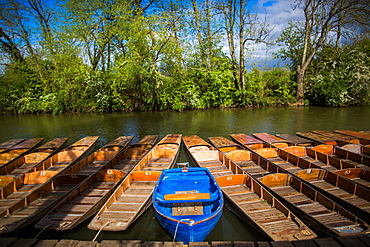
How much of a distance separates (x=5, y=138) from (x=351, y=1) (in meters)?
32.8

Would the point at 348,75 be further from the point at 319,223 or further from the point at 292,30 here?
the point at 319,223

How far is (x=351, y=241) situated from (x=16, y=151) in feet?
42.0

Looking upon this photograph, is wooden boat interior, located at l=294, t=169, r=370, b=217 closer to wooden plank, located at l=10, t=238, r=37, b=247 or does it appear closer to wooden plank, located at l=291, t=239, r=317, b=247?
wooden plank, located at l=291, t=239, r=317, b=247

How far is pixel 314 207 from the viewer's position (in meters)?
4.83

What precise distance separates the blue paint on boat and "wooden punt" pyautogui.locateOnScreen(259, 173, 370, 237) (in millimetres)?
1688

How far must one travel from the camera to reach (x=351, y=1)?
20.5m

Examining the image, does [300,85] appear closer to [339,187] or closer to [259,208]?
[339,187]

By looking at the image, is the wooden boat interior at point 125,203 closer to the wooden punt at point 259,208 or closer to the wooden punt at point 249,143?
the wooden punt at point 259,208

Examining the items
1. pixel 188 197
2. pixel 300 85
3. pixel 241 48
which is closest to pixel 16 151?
pixel 188 197

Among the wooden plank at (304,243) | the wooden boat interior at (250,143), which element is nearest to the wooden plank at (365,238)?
the wooden plank at (304,243)

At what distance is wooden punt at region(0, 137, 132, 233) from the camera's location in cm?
465

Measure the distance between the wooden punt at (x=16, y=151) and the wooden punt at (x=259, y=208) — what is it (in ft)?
29.3

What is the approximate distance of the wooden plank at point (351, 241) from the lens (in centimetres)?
335

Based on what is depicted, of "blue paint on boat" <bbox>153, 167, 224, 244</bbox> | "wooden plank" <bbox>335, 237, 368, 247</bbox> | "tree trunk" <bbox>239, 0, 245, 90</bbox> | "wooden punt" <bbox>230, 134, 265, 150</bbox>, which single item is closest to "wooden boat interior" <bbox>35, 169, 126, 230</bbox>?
"blue paint on boat" <bbox>153, 167, 224, 244</bbox>
